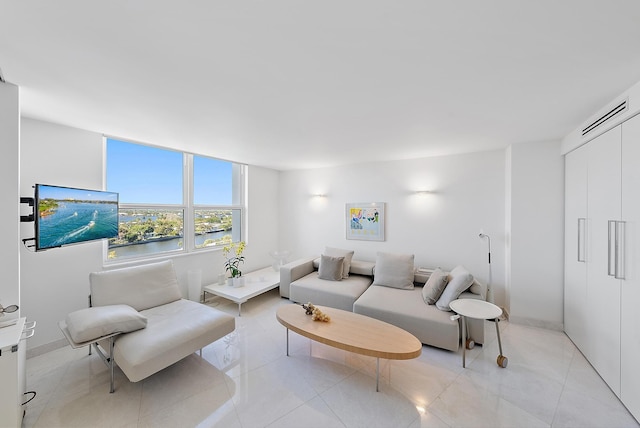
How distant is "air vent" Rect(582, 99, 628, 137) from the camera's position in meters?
1.83

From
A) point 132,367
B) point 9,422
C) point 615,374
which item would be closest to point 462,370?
point 615,374

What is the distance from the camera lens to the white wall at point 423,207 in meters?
3.45

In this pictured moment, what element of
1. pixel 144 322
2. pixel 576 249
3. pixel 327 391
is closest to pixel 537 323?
pixel 576 249

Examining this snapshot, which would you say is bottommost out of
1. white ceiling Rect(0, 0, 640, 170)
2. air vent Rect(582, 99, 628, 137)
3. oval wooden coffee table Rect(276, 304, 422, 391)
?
oval wooden coffee table Rect(276, 304, 422, 391)

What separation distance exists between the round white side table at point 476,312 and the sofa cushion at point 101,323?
3050 millimetres

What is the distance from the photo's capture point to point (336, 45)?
1.31 metres

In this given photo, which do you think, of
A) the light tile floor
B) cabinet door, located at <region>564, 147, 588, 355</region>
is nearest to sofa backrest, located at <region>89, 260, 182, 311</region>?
the light tile floor

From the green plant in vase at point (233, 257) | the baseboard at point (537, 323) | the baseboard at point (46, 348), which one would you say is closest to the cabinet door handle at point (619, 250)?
the baseboard at point (537, 323)

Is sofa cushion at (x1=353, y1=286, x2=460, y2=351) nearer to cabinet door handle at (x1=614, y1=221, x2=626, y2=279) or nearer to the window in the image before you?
cabinet door handle at (x1=614, y1=221, x2=626, y2=279)

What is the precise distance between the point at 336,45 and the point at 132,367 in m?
2.66

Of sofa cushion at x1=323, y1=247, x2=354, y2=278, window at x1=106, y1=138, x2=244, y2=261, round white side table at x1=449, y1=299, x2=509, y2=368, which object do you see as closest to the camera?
round white side table at x1=449, y1=299, x2=509, y2=368

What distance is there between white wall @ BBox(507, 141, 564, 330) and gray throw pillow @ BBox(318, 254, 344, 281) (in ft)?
7.75

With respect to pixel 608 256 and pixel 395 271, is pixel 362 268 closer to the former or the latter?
pixel 395 271

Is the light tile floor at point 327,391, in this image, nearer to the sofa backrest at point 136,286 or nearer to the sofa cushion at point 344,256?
the sofa backrest at point 136,286
